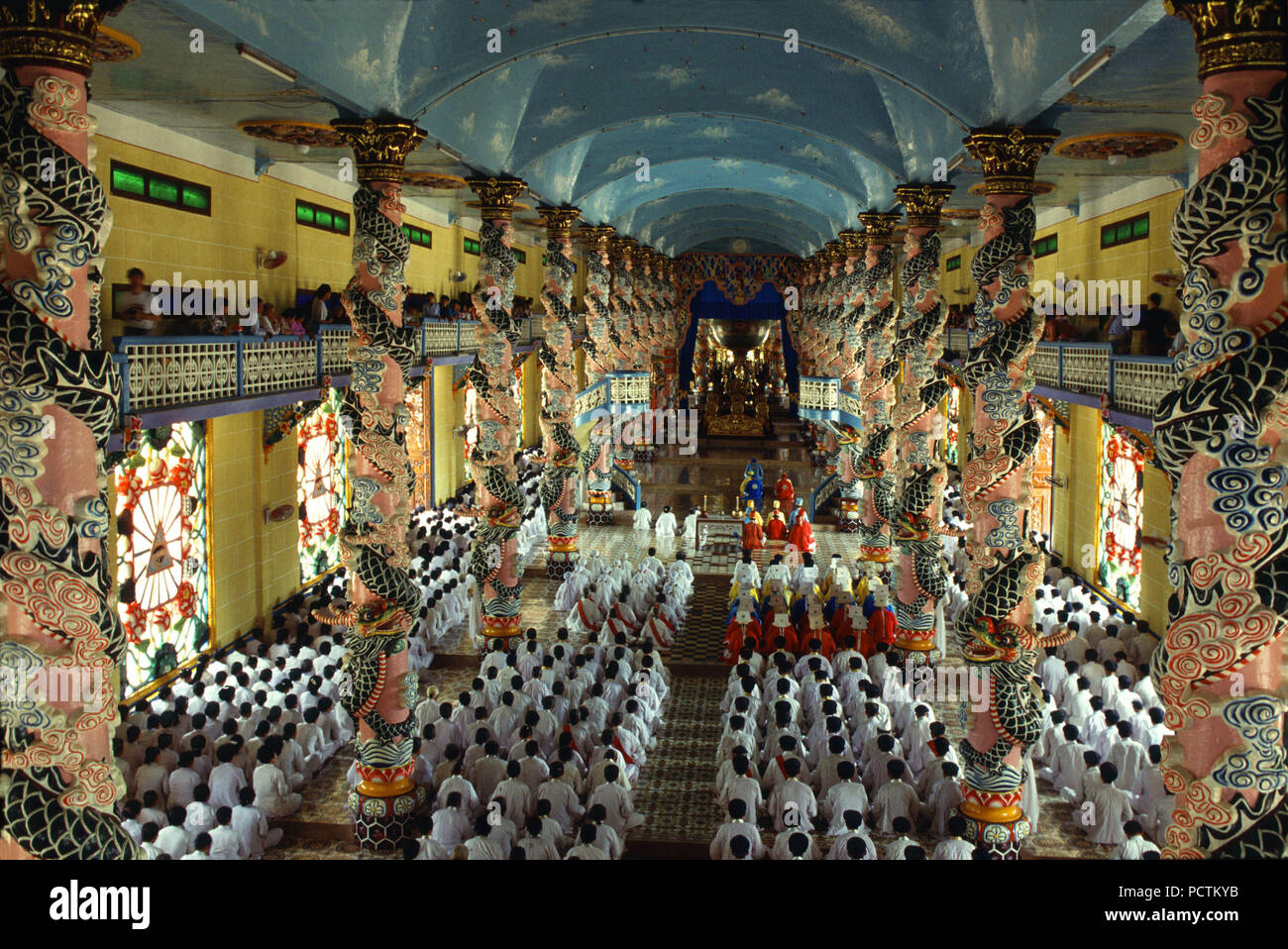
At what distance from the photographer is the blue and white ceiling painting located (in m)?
8.03

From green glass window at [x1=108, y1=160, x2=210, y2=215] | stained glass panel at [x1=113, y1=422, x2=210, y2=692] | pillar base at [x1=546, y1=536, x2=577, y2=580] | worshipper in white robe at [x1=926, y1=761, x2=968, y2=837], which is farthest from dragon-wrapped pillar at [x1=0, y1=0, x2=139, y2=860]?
pillar base at [x1=546, y1=536, x2=577, y2=580]

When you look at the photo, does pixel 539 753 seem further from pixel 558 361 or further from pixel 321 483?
pixel 321 483

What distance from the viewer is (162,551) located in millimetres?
12773

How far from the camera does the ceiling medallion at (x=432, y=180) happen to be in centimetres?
1616

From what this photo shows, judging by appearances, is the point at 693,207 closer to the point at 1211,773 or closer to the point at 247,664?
the point at 247,664

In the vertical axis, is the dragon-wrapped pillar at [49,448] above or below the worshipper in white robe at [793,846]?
above

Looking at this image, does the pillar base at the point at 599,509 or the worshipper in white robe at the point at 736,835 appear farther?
the pillar base at the point at 599,509

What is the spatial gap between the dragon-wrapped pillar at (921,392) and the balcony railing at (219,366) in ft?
28.5

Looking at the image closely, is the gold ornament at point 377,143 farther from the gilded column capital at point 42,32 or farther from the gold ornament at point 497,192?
the gold ornament at point 497,192

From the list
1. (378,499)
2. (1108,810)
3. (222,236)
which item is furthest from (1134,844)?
(222,236)

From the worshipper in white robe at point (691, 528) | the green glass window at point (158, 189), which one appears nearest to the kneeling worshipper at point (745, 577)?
the worshipper in white robe at point (691, 528)

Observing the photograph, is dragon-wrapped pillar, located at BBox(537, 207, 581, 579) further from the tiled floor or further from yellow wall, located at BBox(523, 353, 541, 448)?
yellow wall, located at BBox(523, 353, 541, 448)

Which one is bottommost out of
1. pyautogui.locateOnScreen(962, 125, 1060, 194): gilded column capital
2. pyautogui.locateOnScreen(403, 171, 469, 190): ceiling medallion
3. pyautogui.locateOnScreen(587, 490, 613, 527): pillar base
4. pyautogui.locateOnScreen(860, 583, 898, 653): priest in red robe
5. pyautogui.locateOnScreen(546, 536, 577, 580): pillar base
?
pyautogui.locateOnScreen(860, 583, 898, 653): priest in red robe

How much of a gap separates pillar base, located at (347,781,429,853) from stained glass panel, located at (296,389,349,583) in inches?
316
